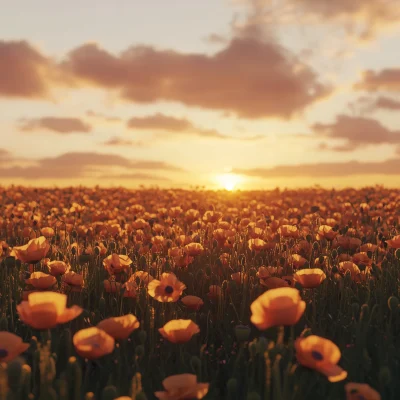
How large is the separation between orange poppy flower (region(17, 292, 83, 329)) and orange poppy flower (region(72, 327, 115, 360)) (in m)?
0.09

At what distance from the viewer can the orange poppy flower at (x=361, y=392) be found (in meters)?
2.20

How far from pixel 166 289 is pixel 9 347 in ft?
3.67

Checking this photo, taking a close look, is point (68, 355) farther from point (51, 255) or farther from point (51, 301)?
point (51, 255)

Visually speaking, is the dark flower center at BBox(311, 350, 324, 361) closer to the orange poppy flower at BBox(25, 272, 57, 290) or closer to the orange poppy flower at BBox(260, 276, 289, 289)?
the orange poppy flower at BBox(260, 276, 289, 289)

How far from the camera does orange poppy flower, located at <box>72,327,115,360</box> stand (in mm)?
2334

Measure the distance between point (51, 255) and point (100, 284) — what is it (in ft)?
3.74

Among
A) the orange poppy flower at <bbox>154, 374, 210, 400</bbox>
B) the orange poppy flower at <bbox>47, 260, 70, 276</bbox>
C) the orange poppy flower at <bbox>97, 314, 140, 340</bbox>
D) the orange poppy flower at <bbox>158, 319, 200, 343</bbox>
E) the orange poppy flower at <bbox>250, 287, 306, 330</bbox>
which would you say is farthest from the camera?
the orange poppy flower at <bbox>47, 260, 70, 276</bbox>

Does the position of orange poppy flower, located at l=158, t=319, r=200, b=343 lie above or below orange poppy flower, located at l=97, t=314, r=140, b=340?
below

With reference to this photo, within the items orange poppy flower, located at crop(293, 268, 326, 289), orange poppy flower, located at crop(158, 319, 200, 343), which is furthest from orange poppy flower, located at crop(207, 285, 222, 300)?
orange poppy flower, located at crop(158, 319, 200, 343)

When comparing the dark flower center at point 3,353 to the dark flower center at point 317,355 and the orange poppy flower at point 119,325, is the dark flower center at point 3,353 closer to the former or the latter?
the orange poppy flower at point 119,325

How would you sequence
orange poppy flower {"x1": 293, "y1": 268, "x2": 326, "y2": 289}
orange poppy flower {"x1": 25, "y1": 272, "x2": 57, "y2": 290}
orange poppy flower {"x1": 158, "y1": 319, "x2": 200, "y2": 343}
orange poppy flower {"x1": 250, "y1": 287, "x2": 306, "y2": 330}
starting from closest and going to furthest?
orange poppy flower {"x1": 250, "y1": 287, "x2": 306, "y2": 330}
orange poppy flower {"x1": 158, "y1": 319, "x2": 200, "y2": 343}
orange poppy flower {"x1": 293, "y1": 268, "x2": 326, "y2": 289}
orange poppy flower {"x1": 25, "y1": 272, "x2": 57, "y2": 290}

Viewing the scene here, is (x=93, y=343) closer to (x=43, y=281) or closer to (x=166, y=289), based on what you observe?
(x=166, y=289)

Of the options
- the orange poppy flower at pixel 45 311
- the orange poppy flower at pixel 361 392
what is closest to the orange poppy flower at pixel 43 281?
the orange poppy flower at pixel 45 311

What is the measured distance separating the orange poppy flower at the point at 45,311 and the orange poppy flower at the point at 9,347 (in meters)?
0.11
